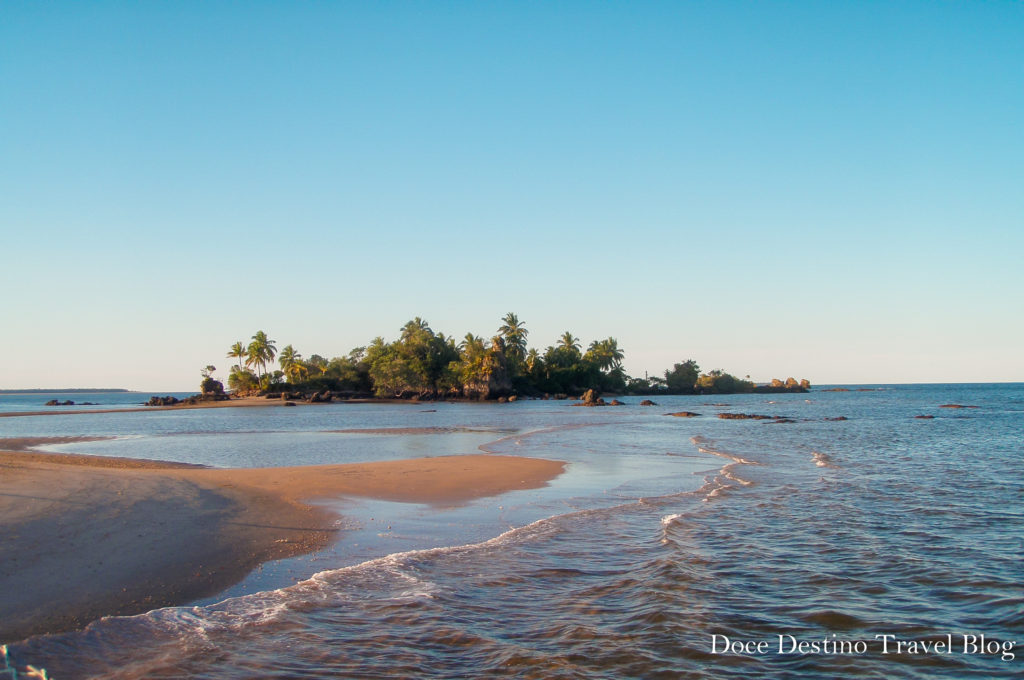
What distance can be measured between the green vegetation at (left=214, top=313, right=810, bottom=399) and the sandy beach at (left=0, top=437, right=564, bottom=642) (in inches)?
3158

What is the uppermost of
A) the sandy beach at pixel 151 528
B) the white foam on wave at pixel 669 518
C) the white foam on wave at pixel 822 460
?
the sandy beach at pixel 151 528

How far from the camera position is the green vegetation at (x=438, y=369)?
99.1 metres

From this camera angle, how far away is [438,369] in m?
104

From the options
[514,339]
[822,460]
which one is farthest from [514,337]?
[822,460]

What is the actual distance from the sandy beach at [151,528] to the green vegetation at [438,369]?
80222mm

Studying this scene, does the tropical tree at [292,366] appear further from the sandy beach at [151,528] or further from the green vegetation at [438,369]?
the sandy beach at [151,528]

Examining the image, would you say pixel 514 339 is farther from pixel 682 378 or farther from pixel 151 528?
pixel 151 528

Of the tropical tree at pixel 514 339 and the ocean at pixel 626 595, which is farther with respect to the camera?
the tropical tree at pixel 514 339

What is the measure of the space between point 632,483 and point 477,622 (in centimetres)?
1040

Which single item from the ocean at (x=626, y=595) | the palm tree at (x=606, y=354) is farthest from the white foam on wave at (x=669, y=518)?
the palm tree at (x=606, y=354)

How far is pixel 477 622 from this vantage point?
7.04 metres

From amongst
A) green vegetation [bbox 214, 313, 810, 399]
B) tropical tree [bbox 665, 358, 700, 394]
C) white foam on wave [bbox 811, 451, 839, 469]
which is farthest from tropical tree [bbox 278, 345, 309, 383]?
white foam on wave [bbox 811, 451, 839, 469]

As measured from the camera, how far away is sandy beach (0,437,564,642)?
7.07 m

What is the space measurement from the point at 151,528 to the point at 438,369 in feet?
308
